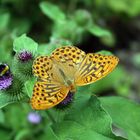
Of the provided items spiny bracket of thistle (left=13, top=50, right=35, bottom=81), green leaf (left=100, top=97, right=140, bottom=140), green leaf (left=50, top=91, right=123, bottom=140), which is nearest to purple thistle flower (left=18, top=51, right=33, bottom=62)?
spiny bracket of thistle (left=13, top=50, right=35, bottom=81)

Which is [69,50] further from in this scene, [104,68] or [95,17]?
[95,17]

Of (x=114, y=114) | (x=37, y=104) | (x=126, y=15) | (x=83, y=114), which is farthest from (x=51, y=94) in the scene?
(x=126, y=15)

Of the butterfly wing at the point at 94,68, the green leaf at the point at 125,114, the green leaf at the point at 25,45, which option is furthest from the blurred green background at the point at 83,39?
the butterfly wing at the point at 94,68

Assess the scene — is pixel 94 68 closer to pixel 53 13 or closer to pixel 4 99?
pixel 4 99

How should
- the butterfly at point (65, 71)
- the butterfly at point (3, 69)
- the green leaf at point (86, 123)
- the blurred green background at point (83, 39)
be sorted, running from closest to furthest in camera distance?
the butterfly at point (65, 71) < the green leaf at point (86, 123) < the butterfly at point (3, 69) < the blurred green background at point (83, 39)

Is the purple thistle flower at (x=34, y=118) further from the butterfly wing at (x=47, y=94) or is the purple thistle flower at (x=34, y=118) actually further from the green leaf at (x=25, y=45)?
the butterfly wing at (x=47, y=94)

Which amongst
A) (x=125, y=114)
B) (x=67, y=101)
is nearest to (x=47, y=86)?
(x=67, y=101)
